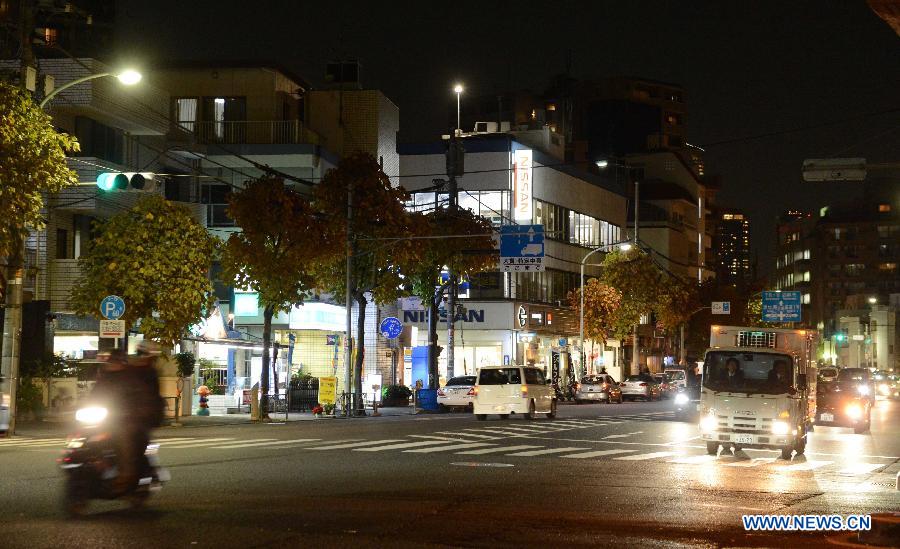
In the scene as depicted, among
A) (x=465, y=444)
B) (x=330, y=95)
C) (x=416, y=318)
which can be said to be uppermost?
(x=330, y=95)

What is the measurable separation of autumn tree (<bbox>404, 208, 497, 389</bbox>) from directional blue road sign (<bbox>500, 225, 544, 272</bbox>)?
6.14 ft

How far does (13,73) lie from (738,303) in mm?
89038

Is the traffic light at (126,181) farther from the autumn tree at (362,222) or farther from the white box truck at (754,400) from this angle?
the autumn tree at (362,222)

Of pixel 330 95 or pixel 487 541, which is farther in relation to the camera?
pixel 330 95

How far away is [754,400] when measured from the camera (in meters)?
26.5

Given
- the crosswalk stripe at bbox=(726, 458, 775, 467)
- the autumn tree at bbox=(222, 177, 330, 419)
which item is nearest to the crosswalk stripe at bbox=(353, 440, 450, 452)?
the crosswalk stripe at bbox=(726, 458, 775, 467)

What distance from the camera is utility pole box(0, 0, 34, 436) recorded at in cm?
3020

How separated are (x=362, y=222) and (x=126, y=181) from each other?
20.9 metres

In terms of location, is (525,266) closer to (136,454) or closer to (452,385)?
(452,385)

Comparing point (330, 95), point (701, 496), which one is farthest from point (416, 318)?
point (701, 496)

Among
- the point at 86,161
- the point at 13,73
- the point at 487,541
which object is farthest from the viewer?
the point at 86,161

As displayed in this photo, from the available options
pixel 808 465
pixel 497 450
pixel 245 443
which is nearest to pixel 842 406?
pixel 808 465

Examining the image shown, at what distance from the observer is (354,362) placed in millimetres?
52281

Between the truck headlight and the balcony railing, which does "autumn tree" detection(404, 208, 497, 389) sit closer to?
the balcony railing
